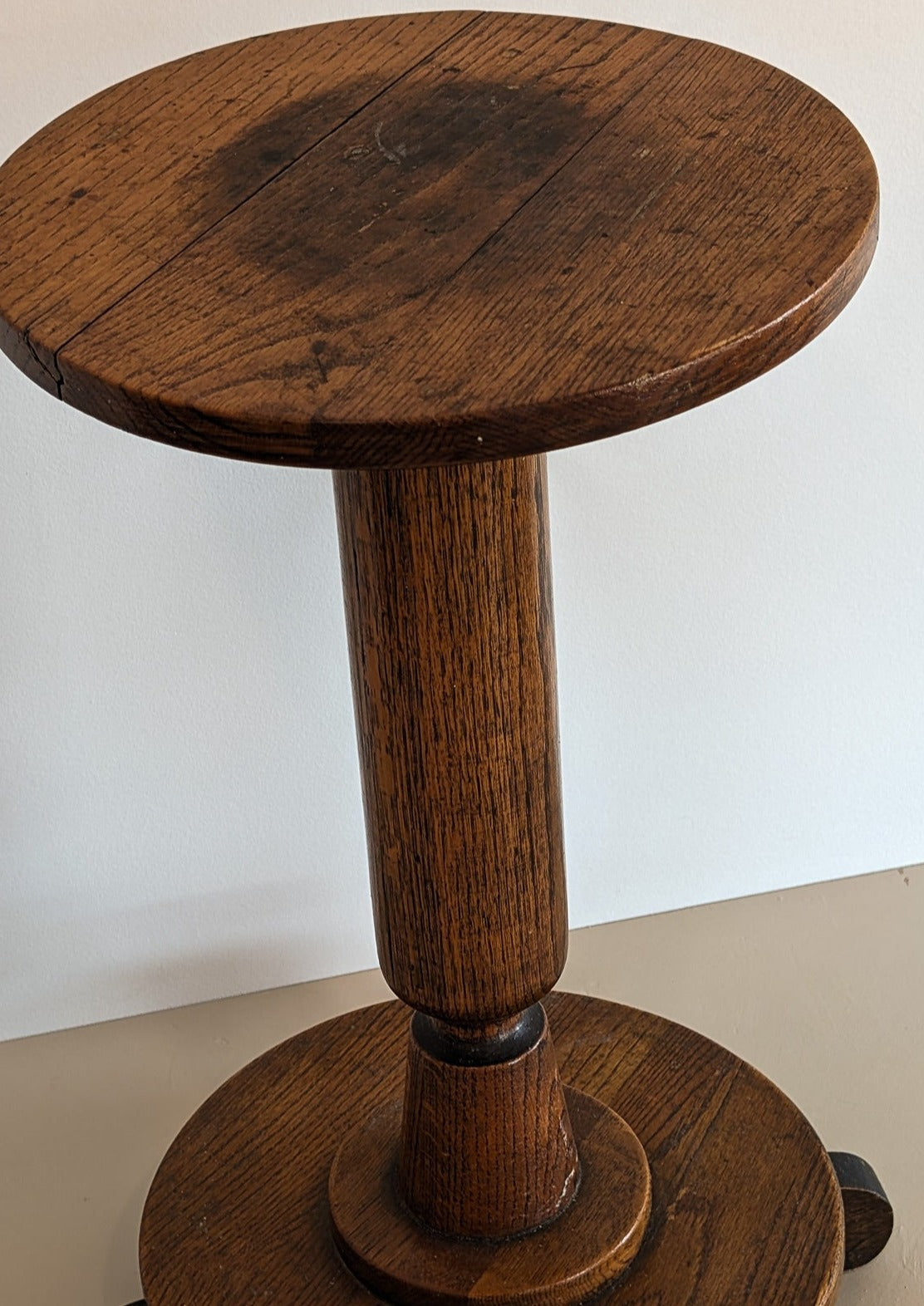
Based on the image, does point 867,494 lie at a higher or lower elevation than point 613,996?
higher

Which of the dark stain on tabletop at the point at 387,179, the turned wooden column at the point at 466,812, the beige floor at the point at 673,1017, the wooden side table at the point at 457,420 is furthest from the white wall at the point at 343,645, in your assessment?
the turned wooden column at the point at 466,812

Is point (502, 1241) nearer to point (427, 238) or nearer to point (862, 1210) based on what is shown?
point (862, 1210)

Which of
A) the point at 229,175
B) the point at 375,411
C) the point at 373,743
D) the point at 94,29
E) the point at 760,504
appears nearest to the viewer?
the point at 375,411

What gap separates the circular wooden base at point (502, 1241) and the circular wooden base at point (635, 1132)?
1 centimetres

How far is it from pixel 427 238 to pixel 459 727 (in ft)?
1.14

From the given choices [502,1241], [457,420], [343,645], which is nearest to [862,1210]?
[502,1241]

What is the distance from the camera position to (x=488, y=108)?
112 centimetres

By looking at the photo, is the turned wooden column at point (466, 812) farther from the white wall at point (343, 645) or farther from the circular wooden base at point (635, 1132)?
the white wall at point (343, 645)

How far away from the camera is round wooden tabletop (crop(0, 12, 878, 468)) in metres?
0.85

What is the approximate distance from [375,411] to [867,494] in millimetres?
1098

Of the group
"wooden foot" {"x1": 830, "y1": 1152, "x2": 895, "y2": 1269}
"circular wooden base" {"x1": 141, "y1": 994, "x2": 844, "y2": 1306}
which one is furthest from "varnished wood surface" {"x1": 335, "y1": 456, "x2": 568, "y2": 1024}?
"wooden foot" {"x1": 830, "y1": 1152, "x2": 895, "y2": 1269}

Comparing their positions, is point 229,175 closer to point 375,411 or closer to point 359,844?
point 375,411

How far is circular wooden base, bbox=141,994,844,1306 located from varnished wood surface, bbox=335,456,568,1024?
0.29 metres

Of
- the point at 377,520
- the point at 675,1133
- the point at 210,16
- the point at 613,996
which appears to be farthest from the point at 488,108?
the point at 613,996
